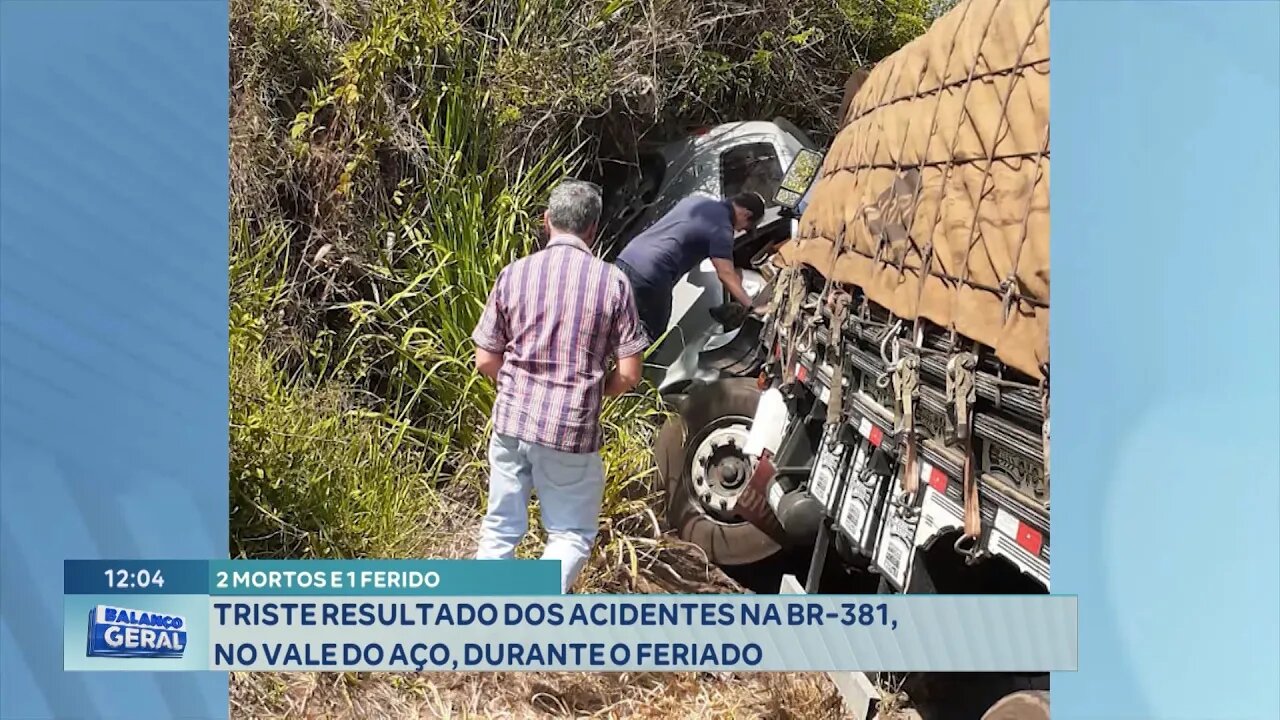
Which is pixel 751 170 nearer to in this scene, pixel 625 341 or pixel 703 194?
pixel 703 194

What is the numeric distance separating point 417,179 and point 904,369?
196 cm

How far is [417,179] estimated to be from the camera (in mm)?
4047

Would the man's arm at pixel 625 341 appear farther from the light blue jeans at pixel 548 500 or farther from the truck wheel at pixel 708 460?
the truck wheel at pixel 708 460

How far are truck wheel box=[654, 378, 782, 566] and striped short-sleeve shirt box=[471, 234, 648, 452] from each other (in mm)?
489

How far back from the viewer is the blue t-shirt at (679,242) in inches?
152

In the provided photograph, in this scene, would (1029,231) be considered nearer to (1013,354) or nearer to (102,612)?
(1013,354)

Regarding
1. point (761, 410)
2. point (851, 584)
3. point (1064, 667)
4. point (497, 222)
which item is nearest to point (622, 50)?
point (497, 222)

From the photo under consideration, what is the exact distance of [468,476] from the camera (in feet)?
12.7

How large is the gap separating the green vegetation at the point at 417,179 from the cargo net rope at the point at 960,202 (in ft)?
1.58

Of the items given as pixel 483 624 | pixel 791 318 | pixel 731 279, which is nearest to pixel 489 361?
pixel 483 624
